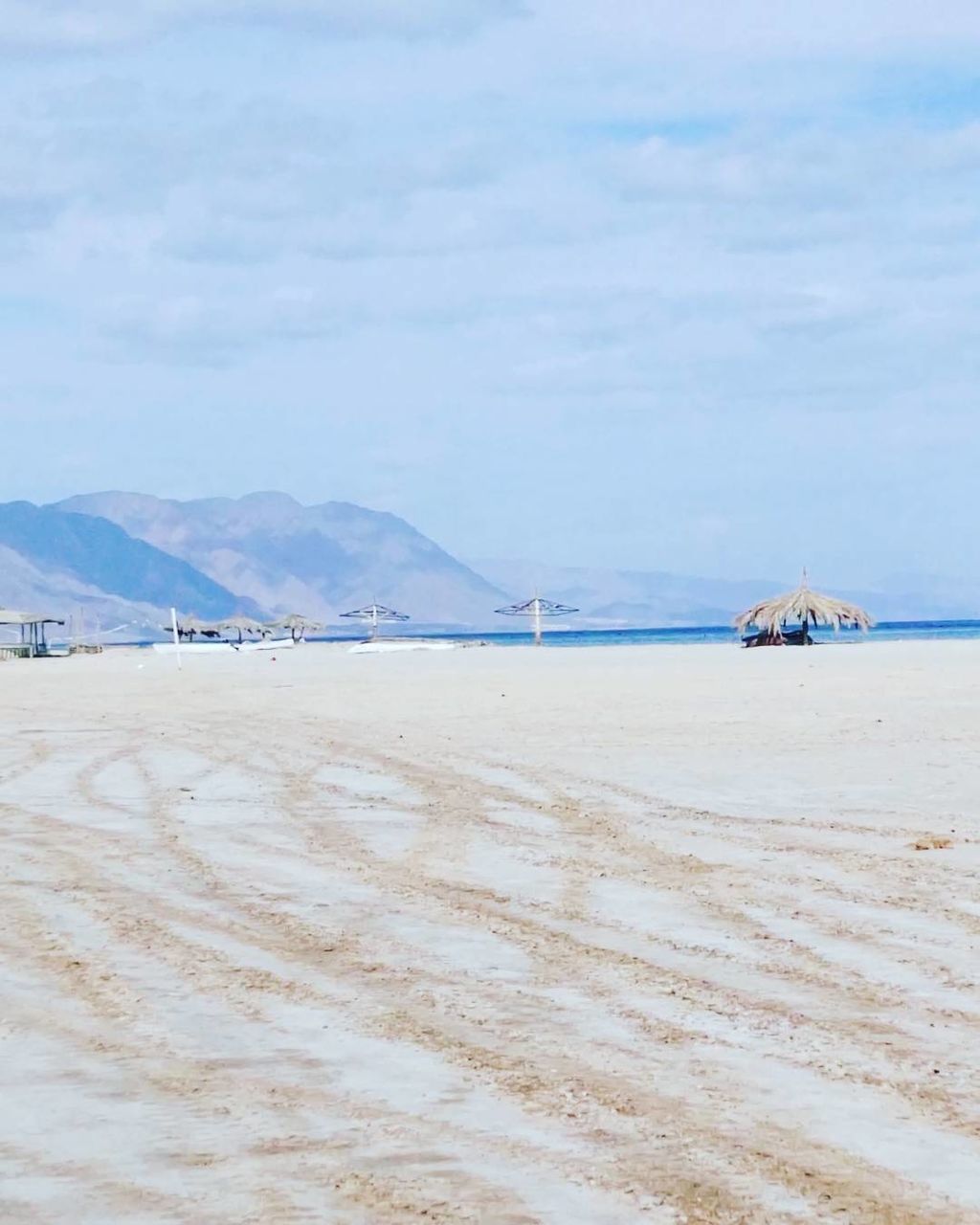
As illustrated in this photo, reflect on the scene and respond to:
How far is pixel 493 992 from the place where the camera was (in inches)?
145

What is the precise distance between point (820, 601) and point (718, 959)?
33000 mm

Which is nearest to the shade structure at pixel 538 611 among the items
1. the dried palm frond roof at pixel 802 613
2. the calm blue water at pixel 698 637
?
the calm blue water at pixel 698 637

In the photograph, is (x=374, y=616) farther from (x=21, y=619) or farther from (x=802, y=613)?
(x=802, y=613)

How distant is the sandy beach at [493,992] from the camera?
251 cm

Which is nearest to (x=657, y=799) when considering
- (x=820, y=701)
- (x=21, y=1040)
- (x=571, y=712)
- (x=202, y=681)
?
(x=21, y=1040)

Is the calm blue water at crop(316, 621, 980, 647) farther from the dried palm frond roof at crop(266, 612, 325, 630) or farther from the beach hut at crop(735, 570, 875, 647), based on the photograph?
the dried palm frond roof at crop(266, 612, 325, 630)

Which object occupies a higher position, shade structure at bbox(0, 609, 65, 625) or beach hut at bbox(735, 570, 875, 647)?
shade structure at bbox(0, 609, 65, 625)

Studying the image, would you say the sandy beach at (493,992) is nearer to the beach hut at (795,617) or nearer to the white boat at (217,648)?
the beach hut at (795,617)

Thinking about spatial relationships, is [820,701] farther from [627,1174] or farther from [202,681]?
[627,1174]

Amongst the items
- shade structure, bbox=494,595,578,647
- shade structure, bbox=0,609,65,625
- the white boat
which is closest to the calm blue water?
shade structure, bbox=494,595,578,647

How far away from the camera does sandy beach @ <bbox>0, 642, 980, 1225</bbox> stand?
2510 millimetres

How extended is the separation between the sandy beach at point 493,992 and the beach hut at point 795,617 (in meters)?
27.0

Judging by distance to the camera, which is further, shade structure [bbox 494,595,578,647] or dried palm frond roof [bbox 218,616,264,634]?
dried palm frond roof [bbox 218,616,264,634]

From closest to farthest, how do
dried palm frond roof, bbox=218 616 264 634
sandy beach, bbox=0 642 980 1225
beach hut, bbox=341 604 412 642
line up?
1. sandy beach, bbox=0 642 980 1225
2. beach hut, bbox=341 604 412 642
3. dried palm frond roof, bbox=218 616 264 634
